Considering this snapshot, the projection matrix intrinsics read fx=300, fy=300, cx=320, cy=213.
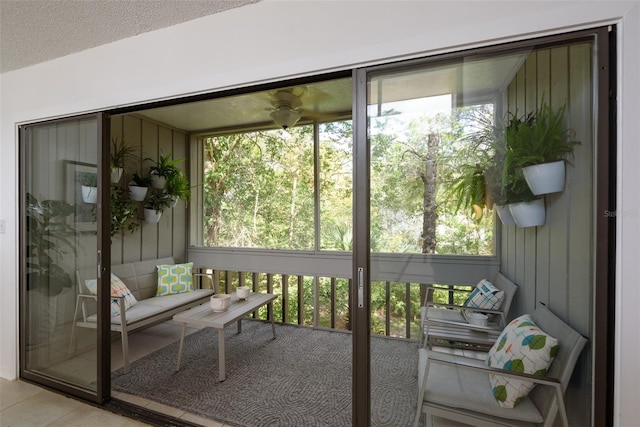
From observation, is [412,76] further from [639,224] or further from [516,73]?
[639,224]

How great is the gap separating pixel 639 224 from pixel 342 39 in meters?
1.42

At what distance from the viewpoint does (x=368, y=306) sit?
1479 mm

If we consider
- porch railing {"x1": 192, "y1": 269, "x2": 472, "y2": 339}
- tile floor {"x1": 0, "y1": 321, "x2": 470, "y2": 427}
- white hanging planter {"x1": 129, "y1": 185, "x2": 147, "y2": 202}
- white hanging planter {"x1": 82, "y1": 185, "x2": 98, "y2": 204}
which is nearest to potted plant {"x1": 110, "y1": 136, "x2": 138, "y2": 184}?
white hanging planter {"x1": 129, "y1": 185, "x2": 147, "y2": 202}

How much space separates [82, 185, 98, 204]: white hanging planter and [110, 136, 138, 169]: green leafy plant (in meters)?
0.95

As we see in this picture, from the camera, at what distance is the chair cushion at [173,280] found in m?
3.64

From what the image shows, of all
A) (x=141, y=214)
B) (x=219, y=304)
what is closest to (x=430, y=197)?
(x=219, y=304)

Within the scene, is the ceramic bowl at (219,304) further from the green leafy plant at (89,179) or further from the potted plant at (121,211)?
the potted plant at (121,211)

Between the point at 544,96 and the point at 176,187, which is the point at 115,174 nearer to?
the point at 176,187

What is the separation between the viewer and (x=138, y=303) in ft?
10.4

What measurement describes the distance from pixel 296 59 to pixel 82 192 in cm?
189

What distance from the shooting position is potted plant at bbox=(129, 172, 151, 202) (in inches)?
137

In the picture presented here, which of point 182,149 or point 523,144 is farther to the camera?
point 182,149

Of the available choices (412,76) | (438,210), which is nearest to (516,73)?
(412,76)

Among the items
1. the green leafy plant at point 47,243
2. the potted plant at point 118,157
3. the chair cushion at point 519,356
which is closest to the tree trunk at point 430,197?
the chair cushion at point 519,356
